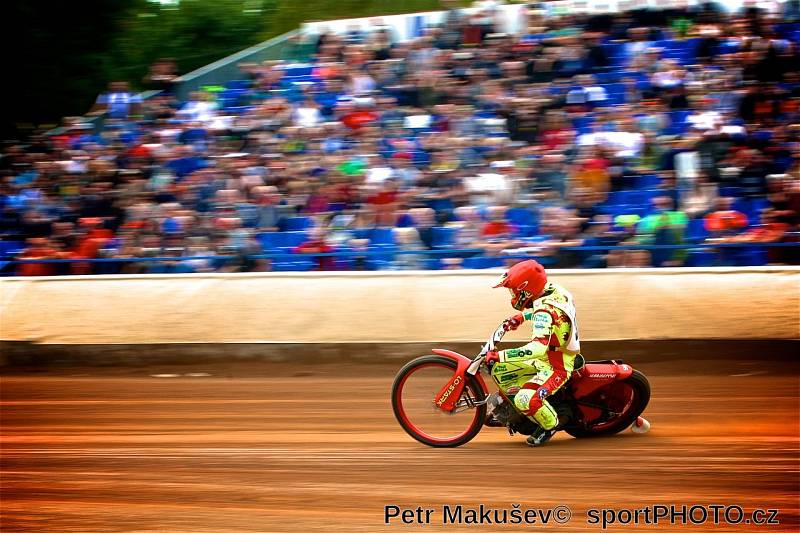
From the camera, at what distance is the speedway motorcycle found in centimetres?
715

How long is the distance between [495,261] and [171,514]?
6.40 meters

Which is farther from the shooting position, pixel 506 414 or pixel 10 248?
pixel 10 248

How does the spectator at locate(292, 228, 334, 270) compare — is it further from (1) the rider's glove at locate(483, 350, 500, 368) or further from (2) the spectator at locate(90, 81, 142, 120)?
(1) the rider's glove at locate(483, 350, 500, 368)

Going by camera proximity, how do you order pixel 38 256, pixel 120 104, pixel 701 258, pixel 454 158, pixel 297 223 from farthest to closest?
pixel 120 104 → pixel 38 256 → pixel 454 158 → pixel 297 223 → pixel 701 258

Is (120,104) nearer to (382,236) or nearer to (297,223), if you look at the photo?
(297,223)

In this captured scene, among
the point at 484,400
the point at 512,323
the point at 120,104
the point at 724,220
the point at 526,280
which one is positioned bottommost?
the point at 484,400

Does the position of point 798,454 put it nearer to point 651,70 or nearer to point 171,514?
point 171,514

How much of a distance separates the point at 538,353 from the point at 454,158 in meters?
6.19

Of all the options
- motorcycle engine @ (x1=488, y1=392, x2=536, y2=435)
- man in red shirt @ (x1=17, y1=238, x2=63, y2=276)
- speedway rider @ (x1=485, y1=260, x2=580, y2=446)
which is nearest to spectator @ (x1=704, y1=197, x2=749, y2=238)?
speedway rider @ (x1=485, y1=260, x2=580, y2=446)

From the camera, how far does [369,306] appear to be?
11.4 meters

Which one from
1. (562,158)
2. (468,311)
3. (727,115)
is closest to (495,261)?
(468,311)

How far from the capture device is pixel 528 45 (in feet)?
46.5

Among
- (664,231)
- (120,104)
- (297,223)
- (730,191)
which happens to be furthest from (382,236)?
(120,104)

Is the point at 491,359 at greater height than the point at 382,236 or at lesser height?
greater
